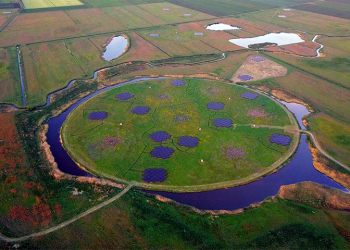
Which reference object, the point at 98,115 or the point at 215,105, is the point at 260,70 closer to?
the point at 215,105

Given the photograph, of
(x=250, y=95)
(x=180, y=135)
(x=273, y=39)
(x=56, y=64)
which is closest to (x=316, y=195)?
(x=180, y=135)

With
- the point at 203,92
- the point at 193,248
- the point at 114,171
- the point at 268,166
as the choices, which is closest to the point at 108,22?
the point at 203,92

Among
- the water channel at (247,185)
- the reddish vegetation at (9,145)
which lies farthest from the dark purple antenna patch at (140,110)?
the reddish vegetation at (9,145)

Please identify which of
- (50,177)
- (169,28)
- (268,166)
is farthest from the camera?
(169,28)

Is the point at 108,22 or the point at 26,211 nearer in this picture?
the point at 26,211

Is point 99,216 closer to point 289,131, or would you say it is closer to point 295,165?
point 295,165

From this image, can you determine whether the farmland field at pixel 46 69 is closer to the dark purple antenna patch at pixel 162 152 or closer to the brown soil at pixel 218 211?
the dark purple antenna patch at pixel 162 152
